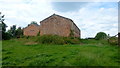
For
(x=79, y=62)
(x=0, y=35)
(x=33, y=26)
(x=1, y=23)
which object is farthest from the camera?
(x=33, y=26)

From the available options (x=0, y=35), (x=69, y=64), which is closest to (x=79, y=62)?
(x=69, y=64)

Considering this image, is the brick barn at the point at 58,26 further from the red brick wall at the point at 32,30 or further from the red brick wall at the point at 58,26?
the red brick wall at the point at 32,30

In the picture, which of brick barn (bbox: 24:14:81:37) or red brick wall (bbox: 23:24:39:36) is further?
red brick wall (bbox: 23:24:39:36)

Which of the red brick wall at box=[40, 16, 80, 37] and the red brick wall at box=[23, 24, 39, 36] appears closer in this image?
the red brick wall at box=[40, 16, 80, 37]

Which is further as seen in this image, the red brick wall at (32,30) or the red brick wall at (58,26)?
the red brick wall at (32,30)

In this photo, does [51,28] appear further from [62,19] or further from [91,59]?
[91,59]

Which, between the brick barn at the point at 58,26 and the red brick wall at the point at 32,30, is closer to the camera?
the brick barn at the point at 58,26

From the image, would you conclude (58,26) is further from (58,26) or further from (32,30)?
(32,30)

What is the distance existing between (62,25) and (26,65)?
975 inches

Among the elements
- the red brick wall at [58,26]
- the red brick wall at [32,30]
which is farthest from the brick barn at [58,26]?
the red brick wall at [32,30]

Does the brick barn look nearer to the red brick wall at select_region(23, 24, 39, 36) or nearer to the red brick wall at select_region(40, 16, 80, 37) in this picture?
the red brick wall at select_region(40, 16, 80, 37)

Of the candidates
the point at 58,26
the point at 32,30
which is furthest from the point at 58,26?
the point at 32,30

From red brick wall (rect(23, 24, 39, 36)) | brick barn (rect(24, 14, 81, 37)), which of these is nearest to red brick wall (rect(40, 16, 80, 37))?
brick barn (rect(24, 14, 81, 37))

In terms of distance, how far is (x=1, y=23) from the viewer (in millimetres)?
40875
